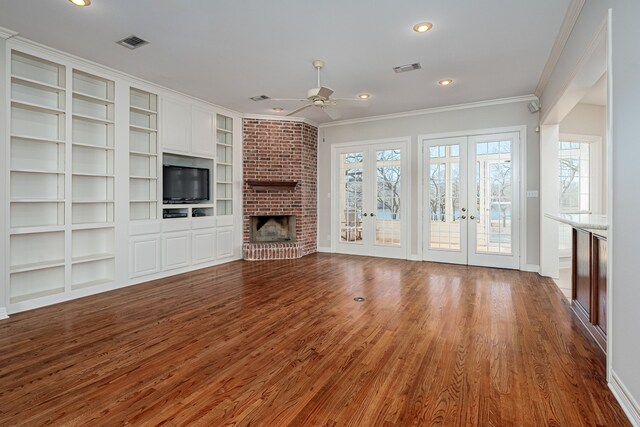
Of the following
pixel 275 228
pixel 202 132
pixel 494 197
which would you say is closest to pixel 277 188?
pixel 275 228

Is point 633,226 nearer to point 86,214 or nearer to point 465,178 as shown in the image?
point 465,178

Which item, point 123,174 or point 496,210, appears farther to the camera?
point 496,210

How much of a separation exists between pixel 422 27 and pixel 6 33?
424 cm

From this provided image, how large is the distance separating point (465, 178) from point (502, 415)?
475cm

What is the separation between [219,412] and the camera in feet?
6.01

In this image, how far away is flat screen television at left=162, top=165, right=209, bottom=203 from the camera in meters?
5.25

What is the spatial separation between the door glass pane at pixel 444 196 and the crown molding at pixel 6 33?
605 centimetres

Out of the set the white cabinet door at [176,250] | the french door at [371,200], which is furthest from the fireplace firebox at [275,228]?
the white cabinet door at [176,250]

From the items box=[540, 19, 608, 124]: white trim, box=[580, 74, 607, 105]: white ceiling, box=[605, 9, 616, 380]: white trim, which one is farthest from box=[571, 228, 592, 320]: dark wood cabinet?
box=[580, 74, 607, 105]: white ceiling

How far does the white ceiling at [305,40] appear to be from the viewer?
2.99 m

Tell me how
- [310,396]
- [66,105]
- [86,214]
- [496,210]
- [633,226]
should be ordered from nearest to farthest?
1. [633,226]
2. [310,396]
3. [66,105]
4. [86,214]
5. [496,210]

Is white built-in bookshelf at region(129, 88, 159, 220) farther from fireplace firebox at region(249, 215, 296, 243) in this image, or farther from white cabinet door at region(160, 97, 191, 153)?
fireplace firebox at region(249, 215, 296, 243)

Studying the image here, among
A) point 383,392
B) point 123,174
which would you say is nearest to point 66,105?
point 123,174

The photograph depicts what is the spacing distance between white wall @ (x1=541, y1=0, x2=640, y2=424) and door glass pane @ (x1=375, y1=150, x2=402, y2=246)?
4.45 meters
